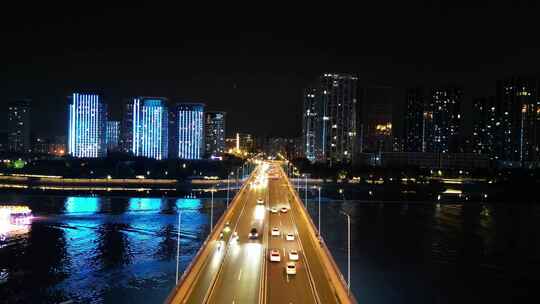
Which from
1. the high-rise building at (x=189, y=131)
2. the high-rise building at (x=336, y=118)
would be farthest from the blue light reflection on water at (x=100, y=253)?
the high-rise building at (x=189, y=131)

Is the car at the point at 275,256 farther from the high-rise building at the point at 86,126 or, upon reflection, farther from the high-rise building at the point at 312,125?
the high-rise building at the point at 86,126

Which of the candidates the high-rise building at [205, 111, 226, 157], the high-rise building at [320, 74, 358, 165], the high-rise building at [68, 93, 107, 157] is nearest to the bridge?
the high-rise building at [320, 74, 358, 165]

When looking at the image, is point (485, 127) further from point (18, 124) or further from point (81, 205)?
point (18, 124)

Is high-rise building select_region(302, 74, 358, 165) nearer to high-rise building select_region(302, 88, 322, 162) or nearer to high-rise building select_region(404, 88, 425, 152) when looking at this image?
high-rise building select_region(302, 88, 322, 162)

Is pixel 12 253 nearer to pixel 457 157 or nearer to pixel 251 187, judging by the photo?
pixel 251 187

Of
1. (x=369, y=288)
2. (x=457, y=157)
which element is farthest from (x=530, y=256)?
(x=457, y=157)
